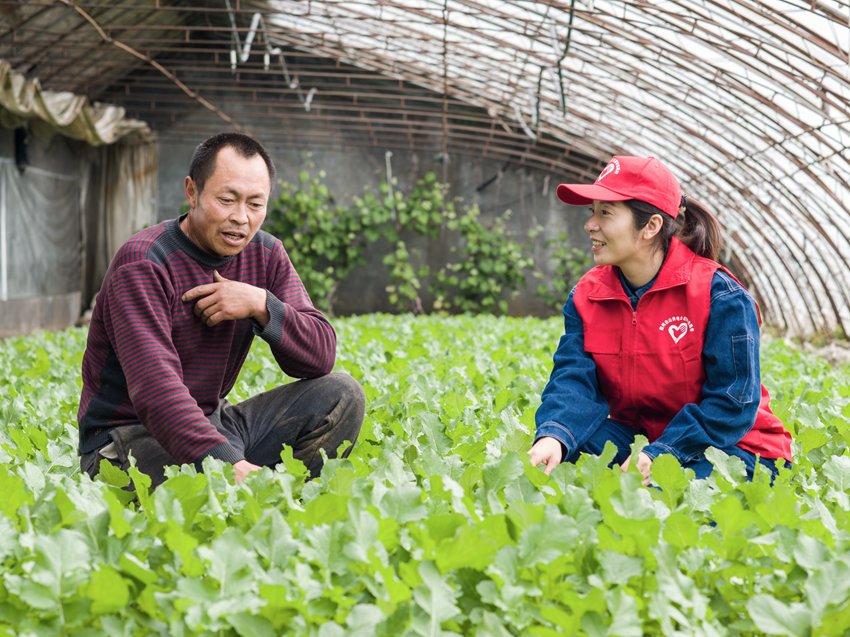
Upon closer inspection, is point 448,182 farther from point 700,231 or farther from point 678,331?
point 678,331

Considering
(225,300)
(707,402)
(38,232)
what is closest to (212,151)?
(225,300)

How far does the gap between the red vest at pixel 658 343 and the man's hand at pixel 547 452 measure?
16.3 inches

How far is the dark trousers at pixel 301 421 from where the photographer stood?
3.23m

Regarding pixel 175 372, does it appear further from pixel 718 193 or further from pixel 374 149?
pixel 374 149

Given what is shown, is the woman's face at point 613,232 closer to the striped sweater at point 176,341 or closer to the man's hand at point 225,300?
the striped sweater at point 176,341

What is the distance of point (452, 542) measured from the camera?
1.78 meters

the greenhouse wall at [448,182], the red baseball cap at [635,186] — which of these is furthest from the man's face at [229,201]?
the greenhouse wall at [448,182]

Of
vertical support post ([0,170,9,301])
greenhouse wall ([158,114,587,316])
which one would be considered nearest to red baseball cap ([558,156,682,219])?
vertical support post ([0,170,9,301])

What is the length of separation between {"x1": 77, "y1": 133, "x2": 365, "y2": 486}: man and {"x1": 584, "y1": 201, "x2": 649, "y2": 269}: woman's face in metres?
0.93

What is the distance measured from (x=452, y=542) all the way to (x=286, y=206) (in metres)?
14.9

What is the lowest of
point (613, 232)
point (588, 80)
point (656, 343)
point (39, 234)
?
point (656, 343)

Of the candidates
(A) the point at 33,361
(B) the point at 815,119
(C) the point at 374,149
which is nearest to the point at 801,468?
(A) the point at 33,361

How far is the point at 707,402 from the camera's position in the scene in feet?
9.83

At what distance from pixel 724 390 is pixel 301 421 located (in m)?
1.34
